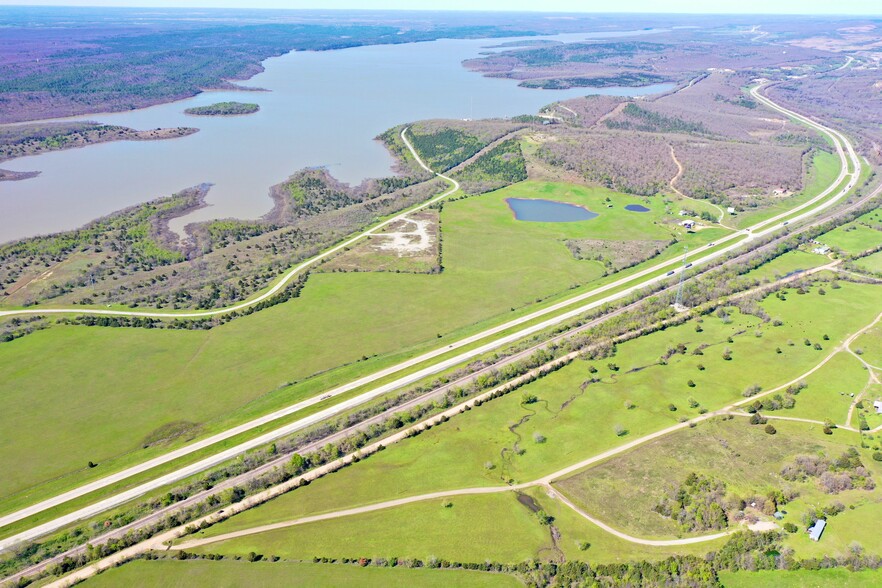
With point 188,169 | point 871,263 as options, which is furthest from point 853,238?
point 188,169

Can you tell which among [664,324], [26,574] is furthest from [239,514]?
[664,324]

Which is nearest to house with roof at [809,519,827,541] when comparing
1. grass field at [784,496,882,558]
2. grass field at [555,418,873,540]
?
grass field at [784,496,882,558]

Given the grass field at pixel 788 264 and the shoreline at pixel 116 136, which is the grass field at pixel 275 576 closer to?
the grass field at pixel 788 264

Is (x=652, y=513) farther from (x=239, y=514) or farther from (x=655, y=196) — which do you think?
(x=655, y=196)

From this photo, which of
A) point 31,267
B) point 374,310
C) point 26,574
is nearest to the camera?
point 26,574

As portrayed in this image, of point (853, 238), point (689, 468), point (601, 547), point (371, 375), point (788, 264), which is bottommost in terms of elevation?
point (601, 547)

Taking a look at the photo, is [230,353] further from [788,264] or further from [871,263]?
[871,263]
